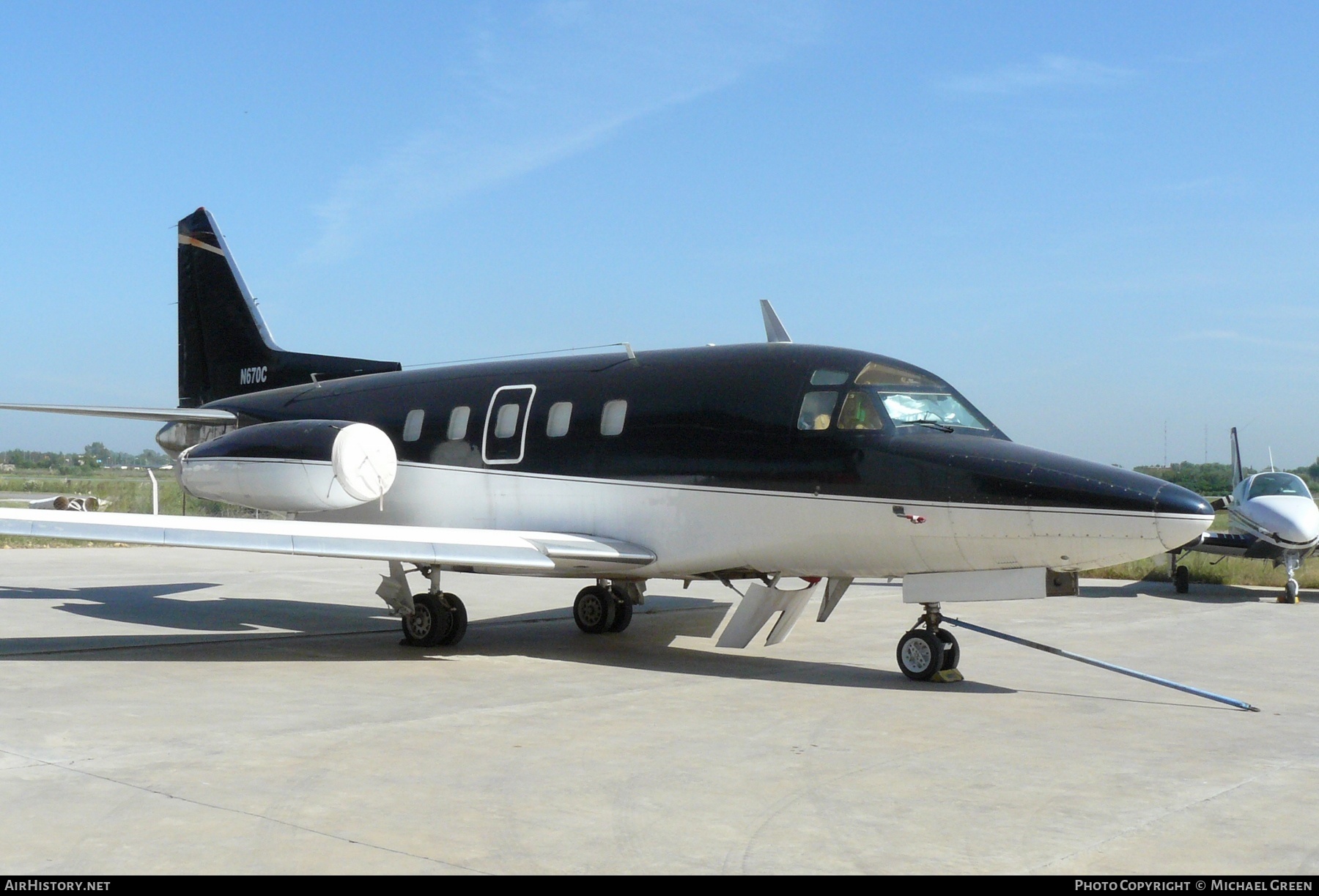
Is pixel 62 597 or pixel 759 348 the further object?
pixel 62 597

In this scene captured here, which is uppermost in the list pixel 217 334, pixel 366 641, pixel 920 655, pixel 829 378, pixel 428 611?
pixel 217 334

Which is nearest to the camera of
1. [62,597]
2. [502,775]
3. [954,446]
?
[502,775]

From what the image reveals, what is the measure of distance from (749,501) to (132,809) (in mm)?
6002

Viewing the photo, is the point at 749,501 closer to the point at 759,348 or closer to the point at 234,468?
the point at 759,348

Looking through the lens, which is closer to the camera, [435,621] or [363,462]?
[435,621]

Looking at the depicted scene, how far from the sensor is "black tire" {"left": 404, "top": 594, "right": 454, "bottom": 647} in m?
12.0

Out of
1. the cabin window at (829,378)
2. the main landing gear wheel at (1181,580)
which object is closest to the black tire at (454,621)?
the cabin window at (829,378)

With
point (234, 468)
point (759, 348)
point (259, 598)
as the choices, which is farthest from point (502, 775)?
point (259, 598)

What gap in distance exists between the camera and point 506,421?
12594 mm

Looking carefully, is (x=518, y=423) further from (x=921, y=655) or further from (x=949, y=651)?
(x=949, y=651)

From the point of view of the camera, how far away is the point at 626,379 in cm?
1185

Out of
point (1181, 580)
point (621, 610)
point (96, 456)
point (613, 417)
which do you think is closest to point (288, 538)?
point (613, 417)

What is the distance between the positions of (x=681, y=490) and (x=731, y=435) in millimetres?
686

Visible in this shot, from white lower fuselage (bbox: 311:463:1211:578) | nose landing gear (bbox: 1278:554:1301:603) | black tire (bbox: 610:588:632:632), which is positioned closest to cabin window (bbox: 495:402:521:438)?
white lower fuselage (bbox: 311:463:1211:578)
